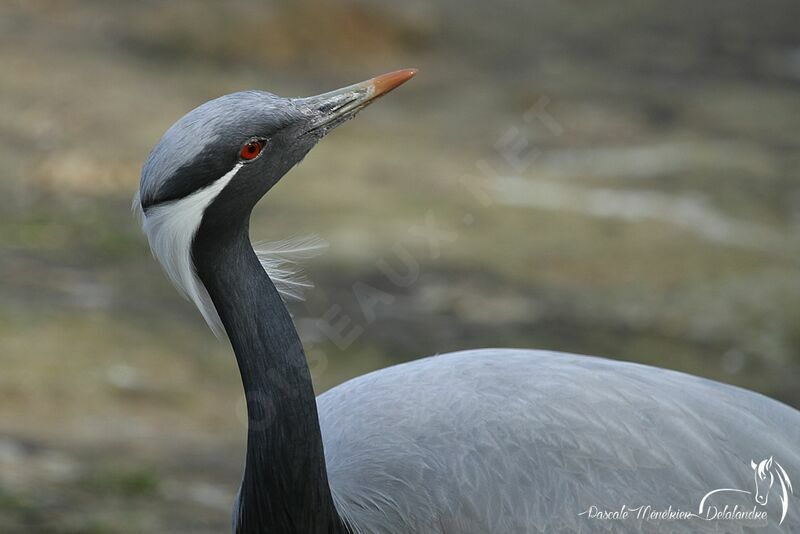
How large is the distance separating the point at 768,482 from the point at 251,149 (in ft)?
5.62

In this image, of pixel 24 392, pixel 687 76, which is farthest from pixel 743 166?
pixel 24 392

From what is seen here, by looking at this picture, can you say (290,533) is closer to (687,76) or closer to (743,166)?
(743,166)

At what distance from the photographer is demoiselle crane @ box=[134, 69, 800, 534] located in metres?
2.98

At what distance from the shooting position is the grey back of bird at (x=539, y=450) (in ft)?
11.0

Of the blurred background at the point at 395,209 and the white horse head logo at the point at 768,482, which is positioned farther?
the blurred background at the point at 395,209

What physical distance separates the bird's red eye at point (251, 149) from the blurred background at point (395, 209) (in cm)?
228

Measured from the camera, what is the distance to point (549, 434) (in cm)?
344

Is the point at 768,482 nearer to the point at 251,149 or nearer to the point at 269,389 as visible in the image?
the point at 269,389

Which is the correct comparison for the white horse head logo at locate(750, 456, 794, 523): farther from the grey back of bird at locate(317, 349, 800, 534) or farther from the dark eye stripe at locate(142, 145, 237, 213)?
the dark eye stripe at locate(142, 145, 237, 213)

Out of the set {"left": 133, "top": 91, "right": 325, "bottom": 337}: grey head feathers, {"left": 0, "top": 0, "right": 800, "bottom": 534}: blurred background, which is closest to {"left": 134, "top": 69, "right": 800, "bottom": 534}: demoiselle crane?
{"left": 133, "top": 91, "right": 325, "bottom": 337}: grey head feathers

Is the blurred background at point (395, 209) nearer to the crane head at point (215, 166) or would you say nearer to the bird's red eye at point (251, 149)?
the crane head at point (215, 166)

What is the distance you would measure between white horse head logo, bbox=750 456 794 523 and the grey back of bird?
21mm

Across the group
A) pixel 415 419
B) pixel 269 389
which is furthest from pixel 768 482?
pixel 269 389

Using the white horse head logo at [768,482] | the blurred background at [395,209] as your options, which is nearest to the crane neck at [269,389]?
the white horse head logo at [768,482]
